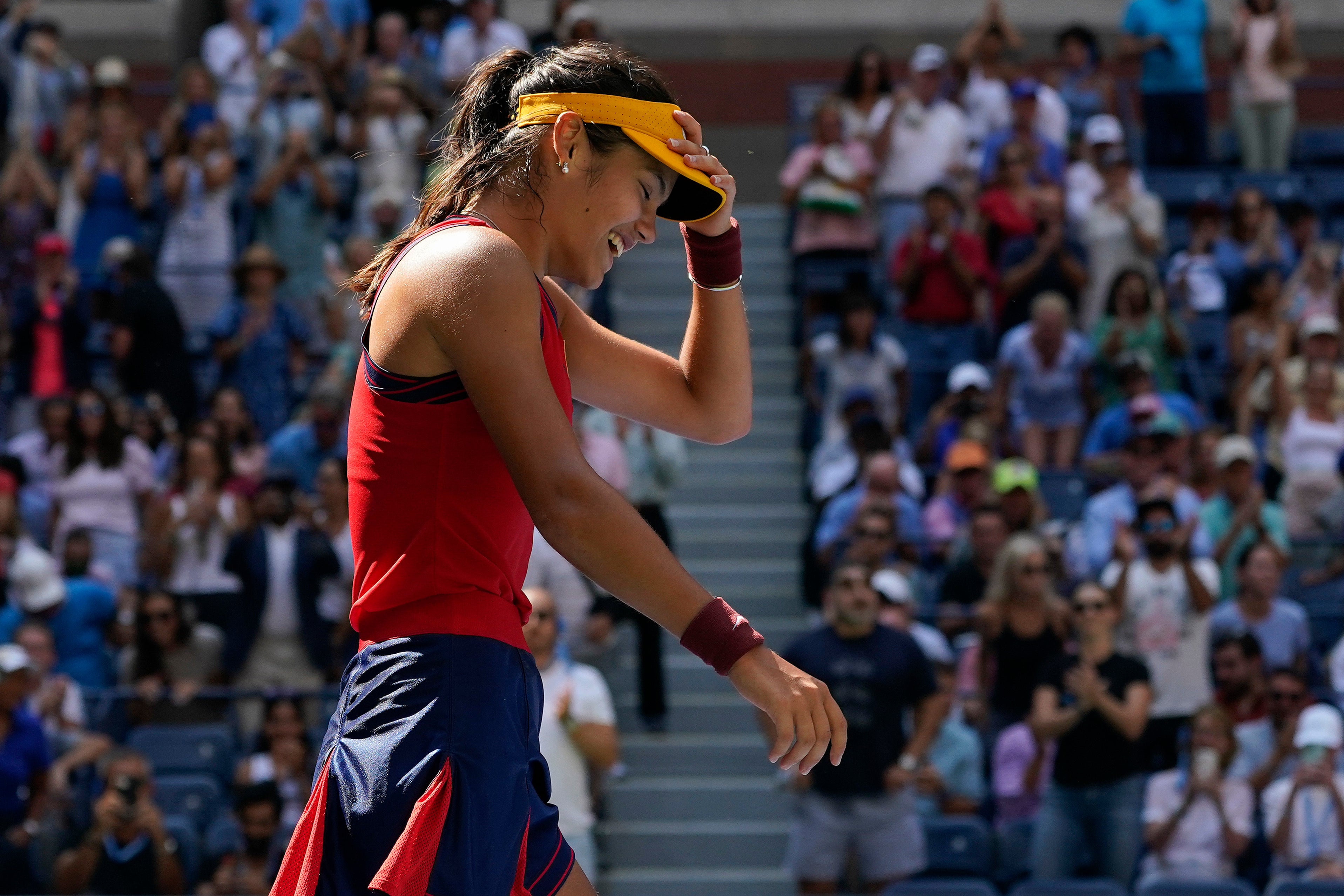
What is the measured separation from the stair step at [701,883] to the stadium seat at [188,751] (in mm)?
1818

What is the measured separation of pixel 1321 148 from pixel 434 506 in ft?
41.9

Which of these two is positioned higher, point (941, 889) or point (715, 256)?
point (715, 256)

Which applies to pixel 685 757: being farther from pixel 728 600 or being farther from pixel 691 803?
pixel 728 600

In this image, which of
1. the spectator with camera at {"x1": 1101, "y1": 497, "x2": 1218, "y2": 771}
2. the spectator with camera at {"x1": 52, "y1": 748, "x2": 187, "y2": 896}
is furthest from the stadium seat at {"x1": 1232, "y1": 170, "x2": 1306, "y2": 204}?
the spectator with camera at {"x1": 52, "y1": 748, "x2": 187, "y2": 896}

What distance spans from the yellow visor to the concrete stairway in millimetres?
6247

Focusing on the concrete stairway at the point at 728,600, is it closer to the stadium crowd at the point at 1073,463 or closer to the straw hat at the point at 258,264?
the stadium crowd at the point at 1073,463

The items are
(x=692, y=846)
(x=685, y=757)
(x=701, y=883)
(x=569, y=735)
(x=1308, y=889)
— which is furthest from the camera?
(x=685, y=757)

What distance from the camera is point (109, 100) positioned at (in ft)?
39.3

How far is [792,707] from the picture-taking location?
94.5 inches

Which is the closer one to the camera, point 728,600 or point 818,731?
point 818,731

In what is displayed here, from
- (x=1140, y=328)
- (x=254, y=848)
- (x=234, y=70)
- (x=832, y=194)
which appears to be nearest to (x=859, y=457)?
(x=1140, y=328)

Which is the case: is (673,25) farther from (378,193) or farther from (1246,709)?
(1246,709)

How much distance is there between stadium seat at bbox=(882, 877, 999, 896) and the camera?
24.8ft

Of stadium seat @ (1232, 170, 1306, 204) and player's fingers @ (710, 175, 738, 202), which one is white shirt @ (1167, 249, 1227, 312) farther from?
player's fingers @ (710, 175, 738, 202)
